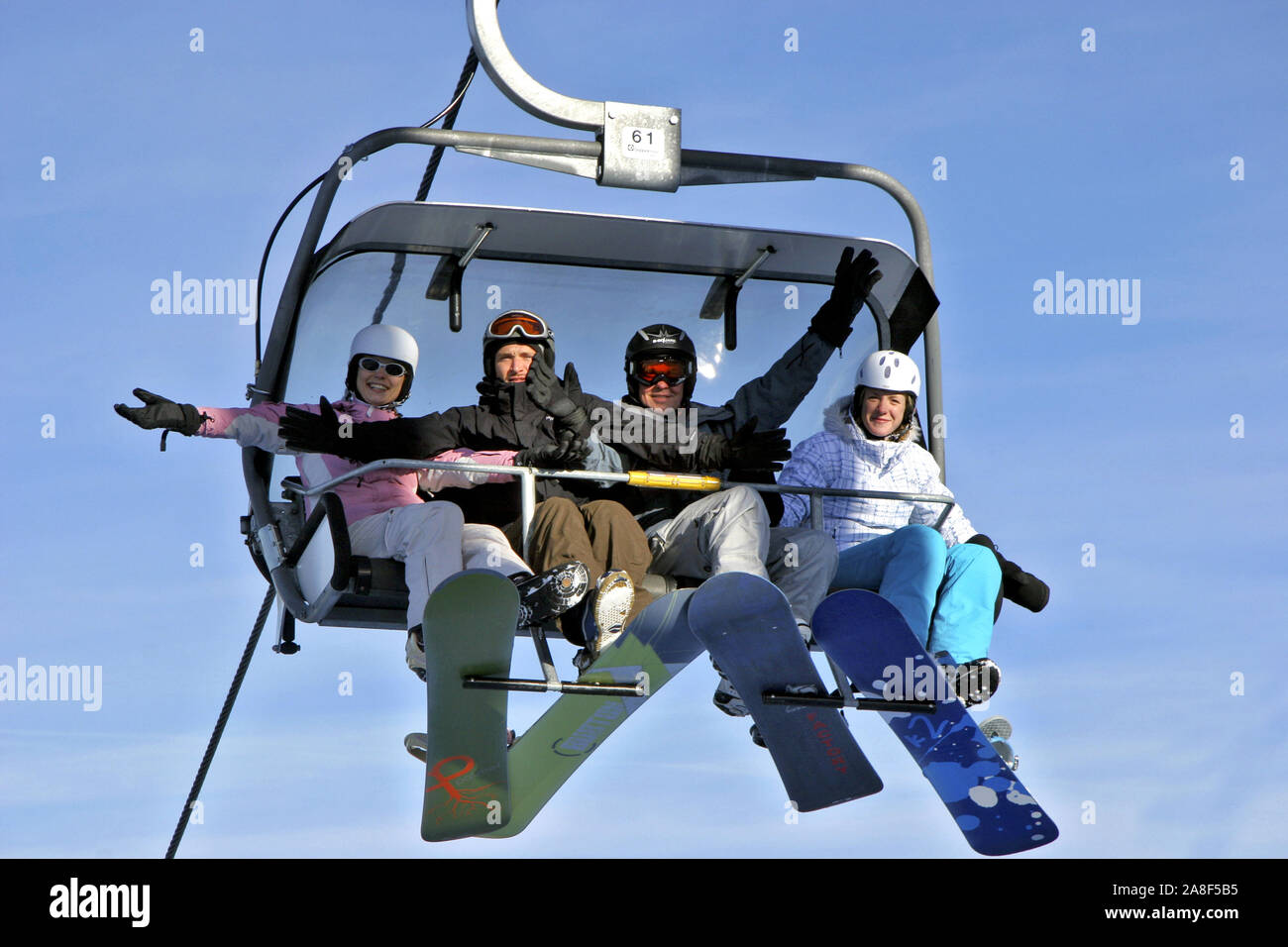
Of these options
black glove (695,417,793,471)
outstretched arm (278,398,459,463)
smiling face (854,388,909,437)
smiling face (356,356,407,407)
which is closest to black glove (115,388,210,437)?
outstretched arm (278,398,459,463)

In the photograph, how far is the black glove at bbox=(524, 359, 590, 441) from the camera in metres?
7.62

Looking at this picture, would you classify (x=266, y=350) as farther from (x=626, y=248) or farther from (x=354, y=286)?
(x=626, y=248)

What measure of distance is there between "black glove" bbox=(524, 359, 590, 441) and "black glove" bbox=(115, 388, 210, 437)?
55.5 inches

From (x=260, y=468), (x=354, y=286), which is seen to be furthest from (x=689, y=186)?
(x=260, y=468)

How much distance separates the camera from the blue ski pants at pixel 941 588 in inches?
299

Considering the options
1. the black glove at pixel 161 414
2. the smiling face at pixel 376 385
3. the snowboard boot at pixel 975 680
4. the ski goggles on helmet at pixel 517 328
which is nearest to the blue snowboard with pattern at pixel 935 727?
the snowboard boot at pixel 975 680

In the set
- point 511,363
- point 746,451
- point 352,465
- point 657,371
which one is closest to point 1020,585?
point 746,451

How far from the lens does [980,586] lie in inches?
304

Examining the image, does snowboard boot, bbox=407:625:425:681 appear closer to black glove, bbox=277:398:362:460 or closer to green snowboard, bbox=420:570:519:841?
green snowboard, bbox=420:570:519:841

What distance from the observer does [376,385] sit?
8.35 metres

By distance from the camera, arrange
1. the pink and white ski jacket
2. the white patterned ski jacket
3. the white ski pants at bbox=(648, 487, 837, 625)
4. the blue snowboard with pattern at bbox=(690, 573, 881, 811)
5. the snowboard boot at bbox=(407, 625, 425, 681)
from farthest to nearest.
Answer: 1. the white patterned ski jacket
2. the pink and white ski jacket
3. the white ski pants at bbox=(648, 487, 837, 625)
4. the snowboard boot at bbox=(407, 625, 425, 681)
5. the blue snowboard with pattern at bbox=(690, 573, 881, 811)

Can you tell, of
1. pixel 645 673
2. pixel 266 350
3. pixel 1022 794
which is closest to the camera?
pixel 645 673

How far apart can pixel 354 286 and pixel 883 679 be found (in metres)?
2.95

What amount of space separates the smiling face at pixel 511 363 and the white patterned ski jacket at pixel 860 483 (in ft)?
3.90
